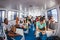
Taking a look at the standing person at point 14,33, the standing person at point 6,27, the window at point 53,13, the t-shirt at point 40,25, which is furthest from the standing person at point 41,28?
the standing person at point 6,27

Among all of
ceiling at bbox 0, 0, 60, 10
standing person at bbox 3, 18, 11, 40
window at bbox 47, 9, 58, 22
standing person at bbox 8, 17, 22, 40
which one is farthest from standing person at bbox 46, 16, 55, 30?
standing person at bbox 3, 18, 11, 40

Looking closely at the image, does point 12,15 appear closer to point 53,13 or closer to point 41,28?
point 41,28

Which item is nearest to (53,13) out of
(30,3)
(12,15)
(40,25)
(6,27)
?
(40,25)

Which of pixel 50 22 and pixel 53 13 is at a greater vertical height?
pixel 53 13

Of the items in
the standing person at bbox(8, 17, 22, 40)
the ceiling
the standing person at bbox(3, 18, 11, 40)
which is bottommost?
the standing person at bbox(8, 17, 22, 40)

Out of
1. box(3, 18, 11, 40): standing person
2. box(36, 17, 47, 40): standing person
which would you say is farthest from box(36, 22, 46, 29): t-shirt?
box(3, 18, 11, 40): standing person

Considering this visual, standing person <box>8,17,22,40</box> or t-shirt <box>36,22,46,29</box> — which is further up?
t-shirt <box>36,22,46,29</box>

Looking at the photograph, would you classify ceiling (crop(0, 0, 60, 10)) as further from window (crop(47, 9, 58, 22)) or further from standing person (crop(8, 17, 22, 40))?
standing person (crop(8, 17, 22, 40))

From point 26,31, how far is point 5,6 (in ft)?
1.44

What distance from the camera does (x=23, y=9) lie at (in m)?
1.55

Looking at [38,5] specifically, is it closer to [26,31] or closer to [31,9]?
[31,9]

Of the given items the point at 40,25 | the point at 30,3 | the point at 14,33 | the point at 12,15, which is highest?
the point at 30,3

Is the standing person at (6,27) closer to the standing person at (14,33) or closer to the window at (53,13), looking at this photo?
the standing person at (14,33)

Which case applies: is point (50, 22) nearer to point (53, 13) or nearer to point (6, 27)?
point (53, 13)
